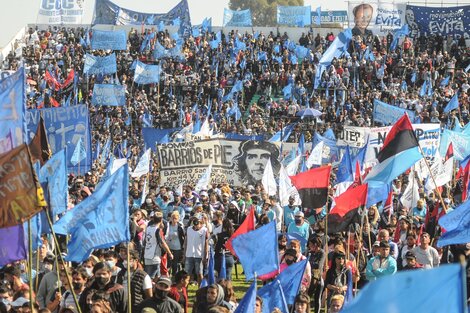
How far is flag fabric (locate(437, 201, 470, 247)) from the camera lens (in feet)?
39.1

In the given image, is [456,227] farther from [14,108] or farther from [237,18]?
[237,18]

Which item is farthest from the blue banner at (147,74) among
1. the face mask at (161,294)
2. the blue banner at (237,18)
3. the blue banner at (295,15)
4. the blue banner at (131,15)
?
the face mask at (161,294)

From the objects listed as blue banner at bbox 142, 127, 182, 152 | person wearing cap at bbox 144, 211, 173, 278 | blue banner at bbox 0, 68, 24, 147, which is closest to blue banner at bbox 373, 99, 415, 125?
blue banner at bbox 142, 127, 182, 152

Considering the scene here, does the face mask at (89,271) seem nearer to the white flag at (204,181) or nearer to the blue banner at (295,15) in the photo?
the white flag at (204,181)

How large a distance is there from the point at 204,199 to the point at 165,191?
49.4 inches

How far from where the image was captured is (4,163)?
956cm

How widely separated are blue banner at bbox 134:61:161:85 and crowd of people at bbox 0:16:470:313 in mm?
983

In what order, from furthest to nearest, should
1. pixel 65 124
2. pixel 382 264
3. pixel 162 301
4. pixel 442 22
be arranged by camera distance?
1. pixel 442 22
2. pixel 65 124
3. pixel 382 264
4. pixel 162 301

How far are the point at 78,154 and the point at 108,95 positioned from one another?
19062 mm

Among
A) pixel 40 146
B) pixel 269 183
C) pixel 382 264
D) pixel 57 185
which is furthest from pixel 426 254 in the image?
pixel 269 183

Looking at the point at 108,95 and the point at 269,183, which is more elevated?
the point at 269,183

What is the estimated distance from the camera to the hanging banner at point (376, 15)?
194ft

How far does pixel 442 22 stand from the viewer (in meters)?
54.9

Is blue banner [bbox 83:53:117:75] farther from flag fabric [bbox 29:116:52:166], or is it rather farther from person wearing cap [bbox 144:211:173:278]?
person wearing cap [bbox 144:211:173:278]
